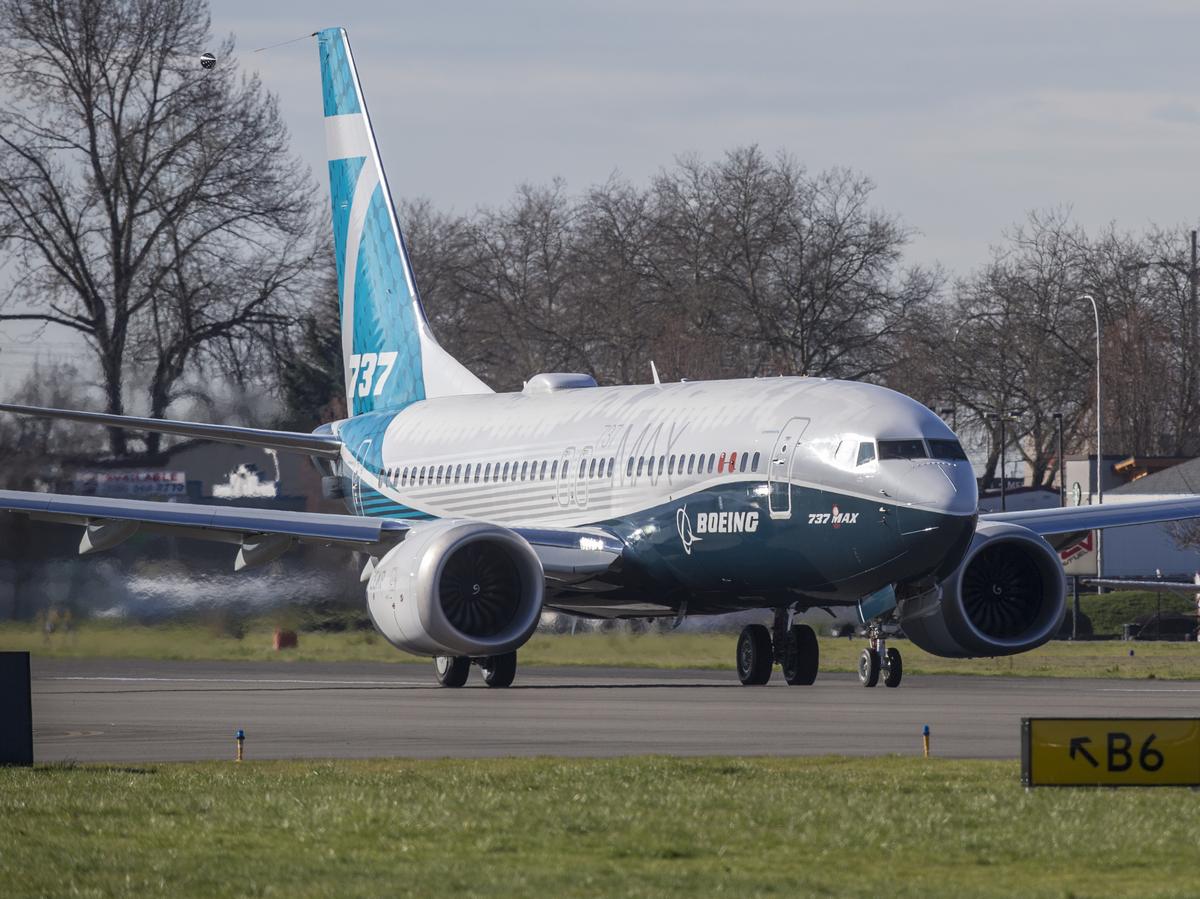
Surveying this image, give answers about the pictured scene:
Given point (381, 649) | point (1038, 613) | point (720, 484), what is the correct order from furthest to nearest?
1. point (381, 649)
2. point (1038, 613)
3. point (720, 484)

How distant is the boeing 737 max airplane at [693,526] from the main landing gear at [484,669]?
4 cm

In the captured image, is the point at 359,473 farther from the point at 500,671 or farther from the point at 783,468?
the point at 783,468

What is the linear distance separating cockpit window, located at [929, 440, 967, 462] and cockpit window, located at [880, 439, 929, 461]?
15 centimetres

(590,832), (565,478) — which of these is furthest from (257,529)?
(590,832)

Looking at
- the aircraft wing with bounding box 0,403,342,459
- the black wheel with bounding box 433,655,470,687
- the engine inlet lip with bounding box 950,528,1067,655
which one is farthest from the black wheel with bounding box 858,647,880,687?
the aircraft wing with bounding box 0,403,342,459

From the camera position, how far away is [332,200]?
4281 cm

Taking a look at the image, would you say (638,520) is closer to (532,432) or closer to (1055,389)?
(532,432)

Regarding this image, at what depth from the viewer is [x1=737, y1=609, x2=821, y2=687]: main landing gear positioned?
30656 millimetres

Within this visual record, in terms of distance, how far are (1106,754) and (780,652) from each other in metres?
15.9

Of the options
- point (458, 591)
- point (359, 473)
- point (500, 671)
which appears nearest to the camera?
point (458, 591)

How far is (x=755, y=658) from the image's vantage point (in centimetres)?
3092

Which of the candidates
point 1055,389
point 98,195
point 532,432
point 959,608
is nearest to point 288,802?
point 959,608

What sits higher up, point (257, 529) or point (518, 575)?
point (257, 529)

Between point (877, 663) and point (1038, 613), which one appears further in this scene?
point (1038, 613)
